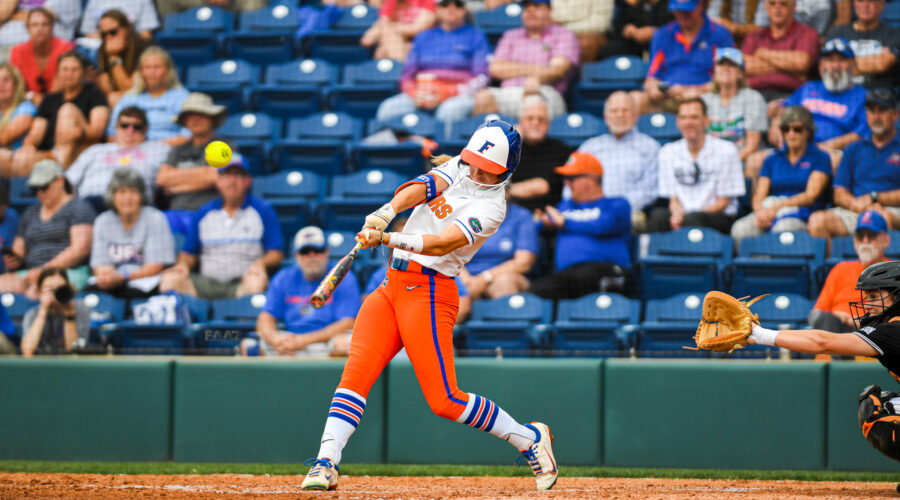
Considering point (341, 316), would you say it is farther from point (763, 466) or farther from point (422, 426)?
point (763, 466)

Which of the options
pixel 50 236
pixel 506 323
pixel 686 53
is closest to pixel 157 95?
pixel 50 236

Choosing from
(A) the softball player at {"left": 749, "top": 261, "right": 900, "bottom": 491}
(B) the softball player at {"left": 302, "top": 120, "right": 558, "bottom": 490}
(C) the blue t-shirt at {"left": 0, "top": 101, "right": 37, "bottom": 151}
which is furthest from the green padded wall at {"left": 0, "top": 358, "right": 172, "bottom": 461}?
(A) the softball player at {"left": 749, "top": 261, "right": 900, "bottom": 491}

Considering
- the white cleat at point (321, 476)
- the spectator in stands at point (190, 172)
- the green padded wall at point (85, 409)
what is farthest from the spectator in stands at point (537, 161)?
the white cleat at point (321, 476)

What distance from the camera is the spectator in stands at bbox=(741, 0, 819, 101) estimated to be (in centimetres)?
836

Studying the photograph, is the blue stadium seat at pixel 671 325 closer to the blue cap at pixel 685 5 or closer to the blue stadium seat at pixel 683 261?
the blue stadium seat at pixel 683 261

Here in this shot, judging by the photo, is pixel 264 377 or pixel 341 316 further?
pixel 341 316

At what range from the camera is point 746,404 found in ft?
19.5

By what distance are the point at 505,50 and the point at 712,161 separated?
94.1 inches

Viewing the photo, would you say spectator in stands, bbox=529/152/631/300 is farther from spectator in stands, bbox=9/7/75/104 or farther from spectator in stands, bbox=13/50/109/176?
spectator in stands, bbox=9/7/75/104

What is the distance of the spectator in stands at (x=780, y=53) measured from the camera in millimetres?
8359

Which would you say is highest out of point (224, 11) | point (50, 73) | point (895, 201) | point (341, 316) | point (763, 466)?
point (224, 11)

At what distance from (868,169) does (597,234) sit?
2.16m

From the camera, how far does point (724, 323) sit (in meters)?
3.86

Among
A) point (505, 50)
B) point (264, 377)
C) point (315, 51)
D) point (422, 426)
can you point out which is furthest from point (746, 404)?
point (315, 51)
